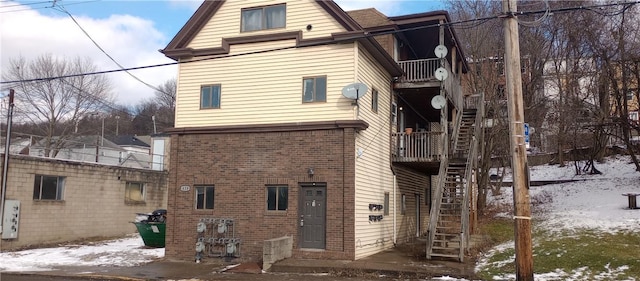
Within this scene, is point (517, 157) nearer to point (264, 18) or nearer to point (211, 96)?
point (264, 18)

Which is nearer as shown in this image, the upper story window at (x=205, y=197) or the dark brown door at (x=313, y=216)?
the dark brown door at (x=313, y=216)

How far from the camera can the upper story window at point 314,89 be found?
645 inches

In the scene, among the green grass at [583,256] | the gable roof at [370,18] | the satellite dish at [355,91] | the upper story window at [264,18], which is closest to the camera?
the green grass at [583,256]

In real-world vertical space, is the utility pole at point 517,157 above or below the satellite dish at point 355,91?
below

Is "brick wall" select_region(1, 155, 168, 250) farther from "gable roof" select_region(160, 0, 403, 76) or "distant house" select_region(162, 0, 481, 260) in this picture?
"gable roof" select_region(160, 0, 403, 76)

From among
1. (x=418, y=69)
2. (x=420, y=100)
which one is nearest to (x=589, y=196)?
(x=420, y=100)

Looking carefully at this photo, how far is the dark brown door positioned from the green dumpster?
6.72 meters

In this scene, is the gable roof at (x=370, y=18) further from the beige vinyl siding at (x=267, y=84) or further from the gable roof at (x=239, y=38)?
the beige vinyl siding at (x=267, y=84)

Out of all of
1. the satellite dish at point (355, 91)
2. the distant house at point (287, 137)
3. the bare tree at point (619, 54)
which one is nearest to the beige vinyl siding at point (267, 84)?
the distant house at point (287, 137)

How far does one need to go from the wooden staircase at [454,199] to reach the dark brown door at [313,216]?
3.28 metres

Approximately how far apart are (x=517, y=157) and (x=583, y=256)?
16.3ft

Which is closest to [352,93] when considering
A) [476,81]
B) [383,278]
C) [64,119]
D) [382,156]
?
[382,156]

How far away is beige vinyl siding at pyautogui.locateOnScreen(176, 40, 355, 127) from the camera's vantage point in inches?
640

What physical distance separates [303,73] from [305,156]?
272 cm
